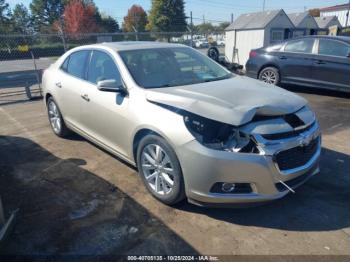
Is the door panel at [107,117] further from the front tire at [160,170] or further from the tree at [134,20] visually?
the tree at [134,20]

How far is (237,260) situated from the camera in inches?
101

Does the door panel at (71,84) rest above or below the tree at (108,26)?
below

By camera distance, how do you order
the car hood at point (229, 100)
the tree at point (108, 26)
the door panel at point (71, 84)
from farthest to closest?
the tree at point (108, 26)
the door panel at point (71, 84)
the car hood at point (229, 100)

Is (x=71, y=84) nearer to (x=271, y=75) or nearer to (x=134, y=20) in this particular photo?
(x=271, y=75)

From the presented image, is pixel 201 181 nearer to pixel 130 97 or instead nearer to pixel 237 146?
pixel 237 146

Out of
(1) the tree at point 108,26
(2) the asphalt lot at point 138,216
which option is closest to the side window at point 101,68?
(2) the asphalt lot at point 138,216

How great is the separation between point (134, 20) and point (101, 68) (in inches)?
2248

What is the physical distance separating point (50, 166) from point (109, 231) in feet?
6.12

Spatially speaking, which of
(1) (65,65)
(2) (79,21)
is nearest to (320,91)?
(1) (65,65)

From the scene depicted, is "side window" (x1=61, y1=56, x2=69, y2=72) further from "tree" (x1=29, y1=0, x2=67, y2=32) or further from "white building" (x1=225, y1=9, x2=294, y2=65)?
"tree" (x1=29, y1=0, x2=67, y2=32)

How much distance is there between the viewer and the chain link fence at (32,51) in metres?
10.0

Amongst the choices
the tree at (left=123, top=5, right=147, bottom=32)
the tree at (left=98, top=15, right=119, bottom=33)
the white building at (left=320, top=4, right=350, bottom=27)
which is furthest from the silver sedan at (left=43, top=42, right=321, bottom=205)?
the white building at (left=320, top=4, right=350, bottom=27)

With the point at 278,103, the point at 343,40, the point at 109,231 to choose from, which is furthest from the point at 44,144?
the point at 343,40

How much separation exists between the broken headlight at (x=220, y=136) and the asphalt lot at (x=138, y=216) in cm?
78
